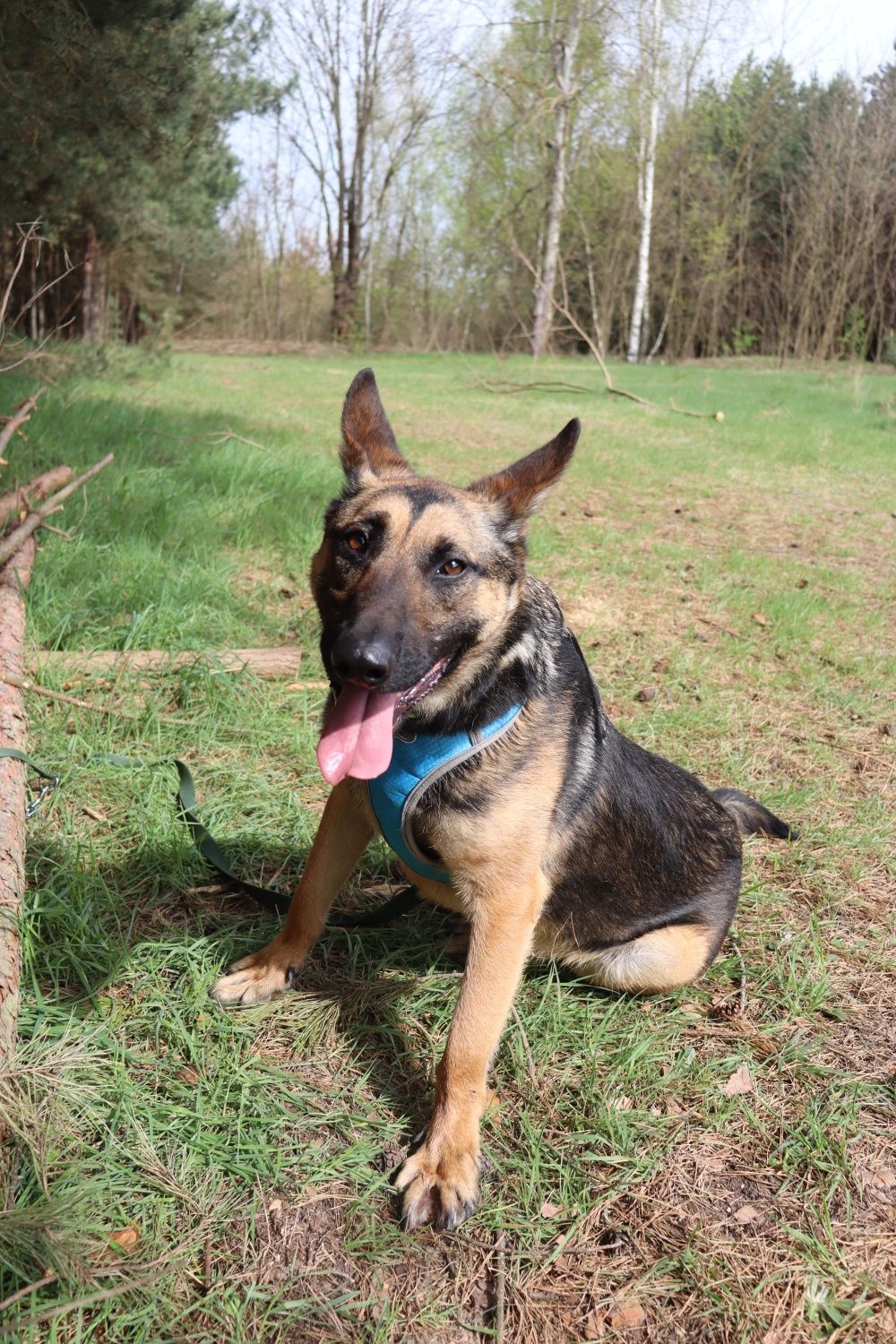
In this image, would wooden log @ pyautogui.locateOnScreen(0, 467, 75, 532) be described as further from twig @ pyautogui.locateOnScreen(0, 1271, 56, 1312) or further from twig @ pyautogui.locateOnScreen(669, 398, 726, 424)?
twig @ pyautogui.locateOnScreen(669, 398, 726, 424)

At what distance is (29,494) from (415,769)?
3.49 metres

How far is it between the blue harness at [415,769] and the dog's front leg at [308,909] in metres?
0.28

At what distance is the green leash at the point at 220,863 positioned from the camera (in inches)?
119

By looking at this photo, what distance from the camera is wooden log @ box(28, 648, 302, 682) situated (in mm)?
4156

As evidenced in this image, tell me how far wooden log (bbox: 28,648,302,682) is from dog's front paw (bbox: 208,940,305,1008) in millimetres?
1865

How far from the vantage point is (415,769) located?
7.77 feet

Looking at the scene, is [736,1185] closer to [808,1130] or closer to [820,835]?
[808,1130]

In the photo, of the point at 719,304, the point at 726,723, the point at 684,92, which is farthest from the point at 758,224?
the point at 726,723

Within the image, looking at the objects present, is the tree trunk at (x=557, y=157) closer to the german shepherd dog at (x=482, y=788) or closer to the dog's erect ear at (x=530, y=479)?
the dog's erect ear at (x=530, y=479)

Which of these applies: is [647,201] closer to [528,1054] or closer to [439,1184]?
[528,1054]

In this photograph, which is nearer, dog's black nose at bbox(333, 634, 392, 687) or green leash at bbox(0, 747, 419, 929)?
dog's black nose at bbox(333, 634, 392, 687)

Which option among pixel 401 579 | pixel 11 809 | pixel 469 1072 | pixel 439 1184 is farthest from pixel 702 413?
pixel 439 1184

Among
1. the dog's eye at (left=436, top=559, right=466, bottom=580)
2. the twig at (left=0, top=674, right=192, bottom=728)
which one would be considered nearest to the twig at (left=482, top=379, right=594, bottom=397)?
the twig at (left=0, top=674, right=192, bottom=728)

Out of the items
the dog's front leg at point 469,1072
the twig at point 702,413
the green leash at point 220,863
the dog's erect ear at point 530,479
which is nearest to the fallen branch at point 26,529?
the green leash at point 220,863
